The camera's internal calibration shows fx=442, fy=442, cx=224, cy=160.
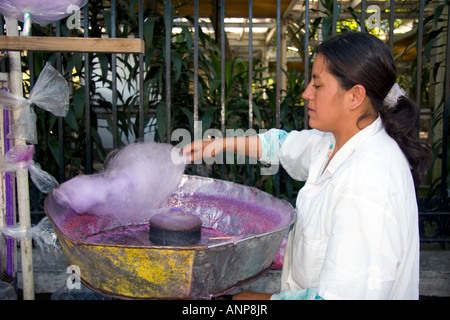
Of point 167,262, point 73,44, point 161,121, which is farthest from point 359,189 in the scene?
point 161,121

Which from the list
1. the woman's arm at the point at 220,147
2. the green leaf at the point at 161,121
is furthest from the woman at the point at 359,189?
the green leaf at the point at 161,121

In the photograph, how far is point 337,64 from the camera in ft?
4.05

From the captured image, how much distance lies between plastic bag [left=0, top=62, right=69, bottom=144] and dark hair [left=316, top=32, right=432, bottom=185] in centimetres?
83

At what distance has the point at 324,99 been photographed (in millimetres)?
1289

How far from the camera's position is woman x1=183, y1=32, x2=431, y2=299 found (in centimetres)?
107

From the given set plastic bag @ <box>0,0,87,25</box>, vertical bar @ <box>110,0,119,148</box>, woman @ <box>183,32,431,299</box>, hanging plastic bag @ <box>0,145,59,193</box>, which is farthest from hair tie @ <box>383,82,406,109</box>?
vertical bar @ <box>110,0,119,148</box>

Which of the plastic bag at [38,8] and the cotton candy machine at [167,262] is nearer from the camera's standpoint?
the cotton candy machine at [167,262]

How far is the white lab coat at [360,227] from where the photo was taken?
1.07 metres

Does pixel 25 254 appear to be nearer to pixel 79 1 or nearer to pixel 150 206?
pixel 150 206

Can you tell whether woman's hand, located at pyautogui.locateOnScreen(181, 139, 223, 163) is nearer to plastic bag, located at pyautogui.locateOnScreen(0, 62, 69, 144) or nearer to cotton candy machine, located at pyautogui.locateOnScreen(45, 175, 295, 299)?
cotton candy machine, located at pyautogui.locateOnScreen(45, 175, 295, 299)

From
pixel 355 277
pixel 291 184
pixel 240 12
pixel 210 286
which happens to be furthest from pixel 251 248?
pixel 240 12

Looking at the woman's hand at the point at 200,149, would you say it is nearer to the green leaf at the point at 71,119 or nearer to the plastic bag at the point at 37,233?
the plastic bag at the point at 37,233

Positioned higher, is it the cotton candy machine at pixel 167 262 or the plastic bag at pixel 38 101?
the plastic bag at pixel 38 101

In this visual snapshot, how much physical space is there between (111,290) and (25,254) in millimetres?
615
